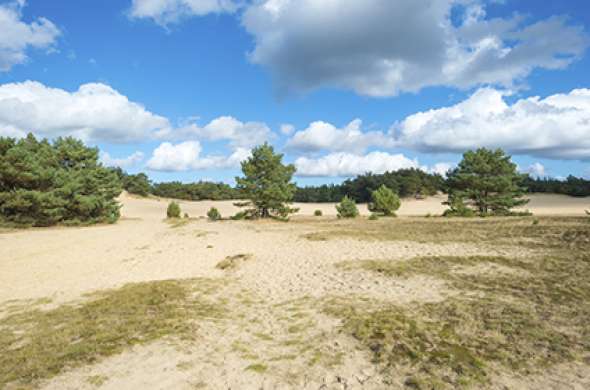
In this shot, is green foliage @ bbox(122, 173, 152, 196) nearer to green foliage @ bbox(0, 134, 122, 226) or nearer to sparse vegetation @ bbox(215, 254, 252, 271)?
green foliage @ bbox(0, 134, 122, 226)

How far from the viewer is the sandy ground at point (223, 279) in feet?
12.8

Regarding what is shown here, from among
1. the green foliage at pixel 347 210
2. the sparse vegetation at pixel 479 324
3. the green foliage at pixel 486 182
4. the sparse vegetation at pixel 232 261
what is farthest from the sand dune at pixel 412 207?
the sparse vegetation at pixel 479 324

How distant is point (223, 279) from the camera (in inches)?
358

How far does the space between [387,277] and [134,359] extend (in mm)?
5749

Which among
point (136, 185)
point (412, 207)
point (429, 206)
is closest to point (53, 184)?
point (412, 207)

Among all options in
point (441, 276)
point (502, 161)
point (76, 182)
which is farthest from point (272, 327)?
point (502, 161)

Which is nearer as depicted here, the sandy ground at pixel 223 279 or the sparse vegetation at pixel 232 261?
the sandy ground at pixel 223 279

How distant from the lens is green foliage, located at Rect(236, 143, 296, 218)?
2623cm

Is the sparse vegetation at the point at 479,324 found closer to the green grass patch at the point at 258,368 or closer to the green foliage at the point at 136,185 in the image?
the green grass patch at the point at 258,368

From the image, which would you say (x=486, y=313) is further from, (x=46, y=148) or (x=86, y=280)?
(x=46, y=148)

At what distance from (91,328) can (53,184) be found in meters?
21.7

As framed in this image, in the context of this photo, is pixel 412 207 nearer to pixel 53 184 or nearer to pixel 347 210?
pixel 347 210

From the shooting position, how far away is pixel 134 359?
4363 millimetres

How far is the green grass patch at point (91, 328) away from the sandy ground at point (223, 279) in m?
0.35
